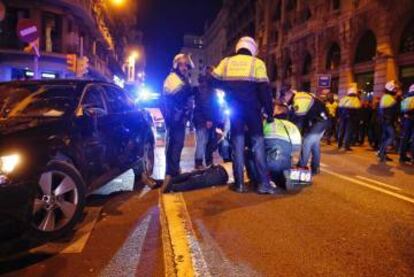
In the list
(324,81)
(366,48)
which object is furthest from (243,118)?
(366,48)

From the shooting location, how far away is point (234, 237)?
4.44 metres

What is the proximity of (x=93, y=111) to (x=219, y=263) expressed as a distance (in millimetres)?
2812

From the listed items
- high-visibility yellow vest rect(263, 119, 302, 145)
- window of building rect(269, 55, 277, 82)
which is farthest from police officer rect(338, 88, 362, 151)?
window of building rect(269, 55, 277, 82)

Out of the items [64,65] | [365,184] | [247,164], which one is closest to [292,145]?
[247,164]

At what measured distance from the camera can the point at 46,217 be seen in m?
4.44

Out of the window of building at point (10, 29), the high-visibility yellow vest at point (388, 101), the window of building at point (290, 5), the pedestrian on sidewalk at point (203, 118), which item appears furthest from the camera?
the window of building at point (290, 5)

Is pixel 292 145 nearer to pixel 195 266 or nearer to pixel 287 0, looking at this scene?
pixel 195 266

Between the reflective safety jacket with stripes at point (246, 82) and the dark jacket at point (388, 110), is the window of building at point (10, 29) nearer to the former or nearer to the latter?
the dark jacket at point (388, 110)

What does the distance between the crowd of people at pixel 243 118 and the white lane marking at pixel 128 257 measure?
6.83ft

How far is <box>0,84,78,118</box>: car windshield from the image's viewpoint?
5.48m

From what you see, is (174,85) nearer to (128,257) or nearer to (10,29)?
(128,257)

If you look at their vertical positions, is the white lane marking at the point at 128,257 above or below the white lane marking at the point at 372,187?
below

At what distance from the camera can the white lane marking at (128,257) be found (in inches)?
146

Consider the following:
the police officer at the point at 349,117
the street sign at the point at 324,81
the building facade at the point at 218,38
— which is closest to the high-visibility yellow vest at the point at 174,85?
the police officer at the point at 349,117
